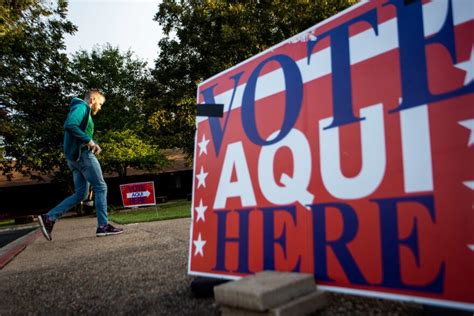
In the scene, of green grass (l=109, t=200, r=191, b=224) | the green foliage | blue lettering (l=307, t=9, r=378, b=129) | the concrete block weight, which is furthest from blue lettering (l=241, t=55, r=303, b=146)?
the green foliage

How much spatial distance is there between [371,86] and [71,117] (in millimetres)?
4123

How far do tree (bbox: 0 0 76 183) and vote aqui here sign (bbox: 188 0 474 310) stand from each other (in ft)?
52.4

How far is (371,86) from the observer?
56.1 inches

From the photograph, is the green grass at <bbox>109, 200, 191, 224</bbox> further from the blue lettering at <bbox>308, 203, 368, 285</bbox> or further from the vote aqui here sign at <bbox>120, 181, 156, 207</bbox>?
the blue lettering at <bbox>308, 203, 368, 285</bbox>

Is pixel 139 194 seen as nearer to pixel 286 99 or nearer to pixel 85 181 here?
pixel 85 181

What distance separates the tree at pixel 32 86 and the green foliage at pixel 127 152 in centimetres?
516

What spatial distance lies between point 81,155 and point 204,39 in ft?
47.3

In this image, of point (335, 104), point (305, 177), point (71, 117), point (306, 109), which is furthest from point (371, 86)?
point (71, 117)

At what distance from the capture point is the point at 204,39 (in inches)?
709

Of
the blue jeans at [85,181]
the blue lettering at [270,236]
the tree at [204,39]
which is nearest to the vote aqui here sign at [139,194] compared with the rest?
the blue jeans at [85,181]

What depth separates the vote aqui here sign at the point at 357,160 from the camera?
117 cm

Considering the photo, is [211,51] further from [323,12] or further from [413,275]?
[413,275]

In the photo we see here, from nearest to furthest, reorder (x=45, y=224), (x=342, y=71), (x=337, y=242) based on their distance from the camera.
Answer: (x=337, y=242) → (x=342, y=71) → (x=45, y=224)

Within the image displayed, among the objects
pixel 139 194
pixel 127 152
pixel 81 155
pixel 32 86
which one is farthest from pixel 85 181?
pixel 127 152
